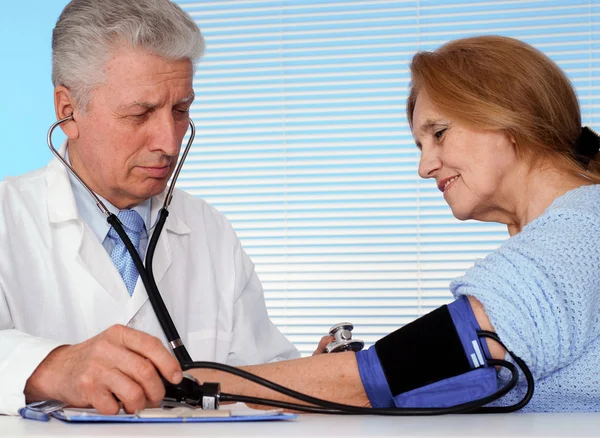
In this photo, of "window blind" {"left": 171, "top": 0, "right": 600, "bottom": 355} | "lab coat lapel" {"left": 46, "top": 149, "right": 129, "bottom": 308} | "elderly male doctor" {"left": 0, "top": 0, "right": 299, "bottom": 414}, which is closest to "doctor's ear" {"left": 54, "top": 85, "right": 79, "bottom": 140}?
"elderly male doctor" {"left": 0, "top": 0, "right": 299, "bottom": 414}

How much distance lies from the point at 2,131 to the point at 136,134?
2.26 meters

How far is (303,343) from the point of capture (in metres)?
3.53

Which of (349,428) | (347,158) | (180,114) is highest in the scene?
(347,158)

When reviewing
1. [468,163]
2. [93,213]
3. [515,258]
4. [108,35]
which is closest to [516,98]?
[468,163]

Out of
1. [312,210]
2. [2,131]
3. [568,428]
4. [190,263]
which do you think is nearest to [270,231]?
[312,210]

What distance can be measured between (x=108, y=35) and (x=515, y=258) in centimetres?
91

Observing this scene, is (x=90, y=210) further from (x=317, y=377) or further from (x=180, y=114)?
(x=317, y=377)

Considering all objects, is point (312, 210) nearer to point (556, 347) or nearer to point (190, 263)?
point (190, 263)

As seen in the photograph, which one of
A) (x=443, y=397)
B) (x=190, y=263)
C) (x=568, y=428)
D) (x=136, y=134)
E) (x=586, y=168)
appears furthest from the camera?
(x=190, y=263)

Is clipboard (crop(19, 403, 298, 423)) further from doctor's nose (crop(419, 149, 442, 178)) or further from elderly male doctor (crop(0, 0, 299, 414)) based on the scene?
doctor's nose (crop(419, 149, 442, 178))

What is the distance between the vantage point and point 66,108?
5.08 ft

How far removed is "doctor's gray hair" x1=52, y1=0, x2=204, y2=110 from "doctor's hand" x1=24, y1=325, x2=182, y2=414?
0.73 metres

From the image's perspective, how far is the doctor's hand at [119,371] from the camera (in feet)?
2.74

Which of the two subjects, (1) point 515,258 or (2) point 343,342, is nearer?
(1) point 515,258
